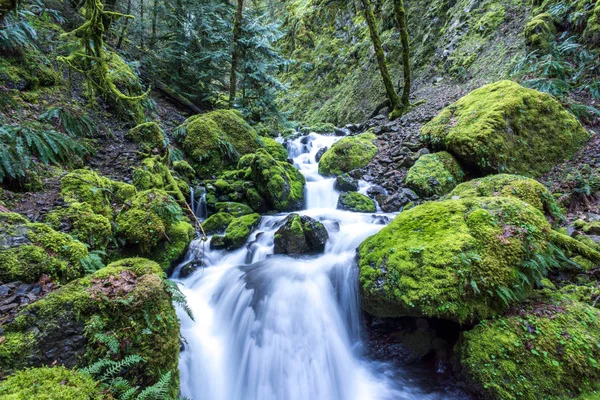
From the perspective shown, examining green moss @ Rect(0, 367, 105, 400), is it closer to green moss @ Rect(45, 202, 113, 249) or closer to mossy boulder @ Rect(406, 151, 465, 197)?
green moss @ Rect(45, 202, 113, 249)

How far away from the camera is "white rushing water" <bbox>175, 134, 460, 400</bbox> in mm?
3879

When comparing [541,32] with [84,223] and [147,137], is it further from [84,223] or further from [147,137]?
[84,223]

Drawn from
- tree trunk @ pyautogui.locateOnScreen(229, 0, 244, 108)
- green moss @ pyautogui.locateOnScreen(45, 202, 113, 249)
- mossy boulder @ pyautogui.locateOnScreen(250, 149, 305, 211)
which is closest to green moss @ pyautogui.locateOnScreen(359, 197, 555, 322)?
green moss @ pyautogui.locateOnScreen(45, 202, 113, 249)

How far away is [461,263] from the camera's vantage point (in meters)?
3.60


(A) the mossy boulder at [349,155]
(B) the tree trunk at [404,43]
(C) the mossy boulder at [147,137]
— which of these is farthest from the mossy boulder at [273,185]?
(B) the tree trunk at [404,43]

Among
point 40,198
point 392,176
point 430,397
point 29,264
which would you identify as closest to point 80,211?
point 40,198

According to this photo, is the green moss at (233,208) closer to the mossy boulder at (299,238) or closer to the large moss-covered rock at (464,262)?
the mossy boulder at (299,238)

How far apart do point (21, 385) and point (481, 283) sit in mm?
4304

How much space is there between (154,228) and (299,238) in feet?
9.63

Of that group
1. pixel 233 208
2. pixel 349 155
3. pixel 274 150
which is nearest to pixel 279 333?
pixel 233 208

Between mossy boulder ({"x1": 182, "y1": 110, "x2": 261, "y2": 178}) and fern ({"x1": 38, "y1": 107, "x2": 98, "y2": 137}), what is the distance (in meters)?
2.97

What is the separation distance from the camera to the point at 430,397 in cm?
347

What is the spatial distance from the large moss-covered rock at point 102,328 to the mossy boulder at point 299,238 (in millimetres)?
3524

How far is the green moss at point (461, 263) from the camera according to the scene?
11.4 feet
